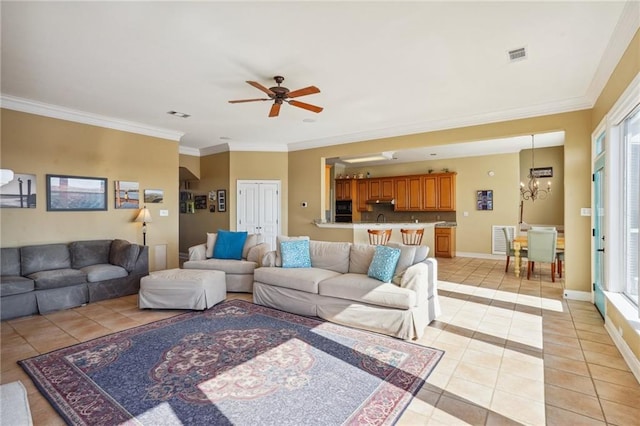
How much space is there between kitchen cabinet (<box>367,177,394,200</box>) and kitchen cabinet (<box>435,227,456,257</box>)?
1.88 metres

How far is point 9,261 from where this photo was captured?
163 inches

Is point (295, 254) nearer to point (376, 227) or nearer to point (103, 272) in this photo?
point (103, 272)

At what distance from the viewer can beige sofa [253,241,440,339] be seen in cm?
322

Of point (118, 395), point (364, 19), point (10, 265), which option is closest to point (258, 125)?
point (364, 19)

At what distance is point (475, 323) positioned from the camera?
143 inches

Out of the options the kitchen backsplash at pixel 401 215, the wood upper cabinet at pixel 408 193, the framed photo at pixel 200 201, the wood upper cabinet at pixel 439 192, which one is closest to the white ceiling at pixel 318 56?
the framed photo at pixel 200 201

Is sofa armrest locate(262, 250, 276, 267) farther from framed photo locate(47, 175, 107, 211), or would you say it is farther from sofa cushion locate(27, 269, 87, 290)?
framed photo locate(47, 175, 107, 211)

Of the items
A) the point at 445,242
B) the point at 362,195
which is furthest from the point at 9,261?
the point at 445,242

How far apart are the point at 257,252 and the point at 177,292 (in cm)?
142

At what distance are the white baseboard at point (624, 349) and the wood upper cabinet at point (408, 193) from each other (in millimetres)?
6131

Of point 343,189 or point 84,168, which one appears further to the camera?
point 343,189

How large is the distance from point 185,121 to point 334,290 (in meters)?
4.10

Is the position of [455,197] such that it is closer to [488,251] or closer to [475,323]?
[488,251]

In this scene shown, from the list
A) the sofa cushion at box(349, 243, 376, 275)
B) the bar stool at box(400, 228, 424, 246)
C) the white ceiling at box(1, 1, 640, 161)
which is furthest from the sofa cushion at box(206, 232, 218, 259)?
the bar stool at box(400, 228, 424, 246)
